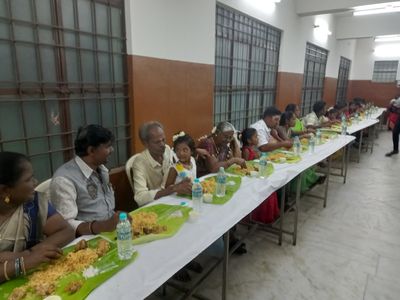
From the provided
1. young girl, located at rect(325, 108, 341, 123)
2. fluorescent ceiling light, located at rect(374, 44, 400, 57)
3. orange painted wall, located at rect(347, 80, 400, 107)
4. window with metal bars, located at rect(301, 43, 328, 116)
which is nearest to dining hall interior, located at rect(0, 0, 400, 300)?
young girl, located at rect(325, 108, 341, 123)

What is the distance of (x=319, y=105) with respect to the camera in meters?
5.57

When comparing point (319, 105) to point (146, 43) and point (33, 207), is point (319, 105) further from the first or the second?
point (33, 207)

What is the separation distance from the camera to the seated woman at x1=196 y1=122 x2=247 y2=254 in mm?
2682

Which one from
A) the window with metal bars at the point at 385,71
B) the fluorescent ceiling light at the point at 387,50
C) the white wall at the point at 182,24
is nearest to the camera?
the white wall at the point at 182,24

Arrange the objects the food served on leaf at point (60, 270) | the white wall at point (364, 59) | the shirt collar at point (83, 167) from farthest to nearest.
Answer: the white wall at point (364, 59) < the shirt collar at point (83, 167) < the food served on leaf at point (60, 270)

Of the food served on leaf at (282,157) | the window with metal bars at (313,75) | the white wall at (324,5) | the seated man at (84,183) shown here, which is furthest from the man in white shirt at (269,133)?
the window with metal bars at (313,75)

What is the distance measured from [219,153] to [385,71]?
12.1 metres

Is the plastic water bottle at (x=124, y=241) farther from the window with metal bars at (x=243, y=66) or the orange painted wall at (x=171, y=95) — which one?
the window with metal bars at (x=243, y=66)

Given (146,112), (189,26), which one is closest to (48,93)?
(146,112)

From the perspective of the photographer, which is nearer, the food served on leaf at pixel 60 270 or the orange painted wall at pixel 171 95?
the food served on leaf at pixel 60 270

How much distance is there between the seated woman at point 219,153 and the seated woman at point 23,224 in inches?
59.8

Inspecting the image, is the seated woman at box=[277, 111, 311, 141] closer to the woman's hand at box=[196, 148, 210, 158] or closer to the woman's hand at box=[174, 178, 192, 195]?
the woman's hand at box=[196, 148, 210, 158]

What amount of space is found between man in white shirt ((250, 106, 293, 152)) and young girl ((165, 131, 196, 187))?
4.64ft

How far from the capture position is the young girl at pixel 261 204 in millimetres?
2977
